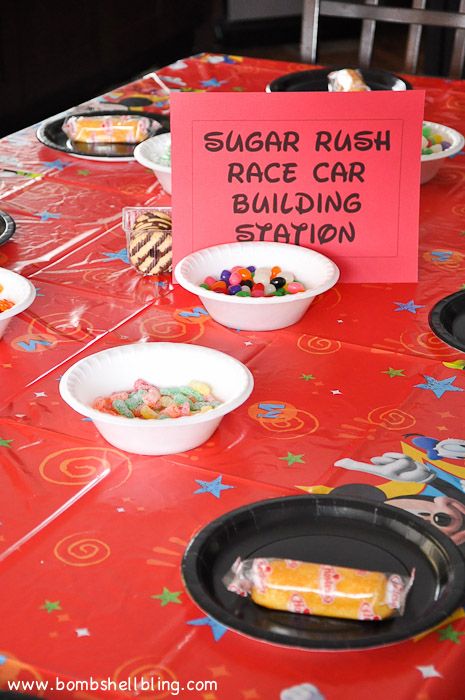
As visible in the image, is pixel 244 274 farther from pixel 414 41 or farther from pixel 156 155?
pixel 414 41

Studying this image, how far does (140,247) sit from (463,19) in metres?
1.38

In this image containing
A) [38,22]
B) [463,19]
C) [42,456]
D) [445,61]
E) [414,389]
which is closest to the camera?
[42,456]

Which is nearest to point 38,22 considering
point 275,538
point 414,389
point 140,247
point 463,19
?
point 463,19

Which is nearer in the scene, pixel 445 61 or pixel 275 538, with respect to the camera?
pixel 275 538

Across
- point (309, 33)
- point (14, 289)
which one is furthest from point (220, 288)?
point (309, 33)

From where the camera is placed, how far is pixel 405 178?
1.44 meters

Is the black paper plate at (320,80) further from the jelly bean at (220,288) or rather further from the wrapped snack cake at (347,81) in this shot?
the jelly bean at (220,288)

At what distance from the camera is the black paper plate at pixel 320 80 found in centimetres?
228

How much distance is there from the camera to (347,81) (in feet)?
7.01

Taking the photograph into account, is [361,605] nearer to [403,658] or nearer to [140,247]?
[403,658]

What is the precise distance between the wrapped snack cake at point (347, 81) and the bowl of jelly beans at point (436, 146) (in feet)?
0.81

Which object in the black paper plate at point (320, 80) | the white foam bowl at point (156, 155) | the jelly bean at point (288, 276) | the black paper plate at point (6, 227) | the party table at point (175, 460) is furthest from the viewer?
the black paper plate at point (320, 80)

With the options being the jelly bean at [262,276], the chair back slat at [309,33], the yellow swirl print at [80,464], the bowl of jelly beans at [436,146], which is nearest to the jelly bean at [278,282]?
the jelly bean at [262,276]

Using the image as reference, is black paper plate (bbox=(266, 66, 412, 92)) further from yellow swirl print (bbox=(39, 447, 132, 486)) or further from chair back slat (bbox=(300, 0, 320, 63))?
yellow swirl print (bbox=(39, 447, 132, 486))
